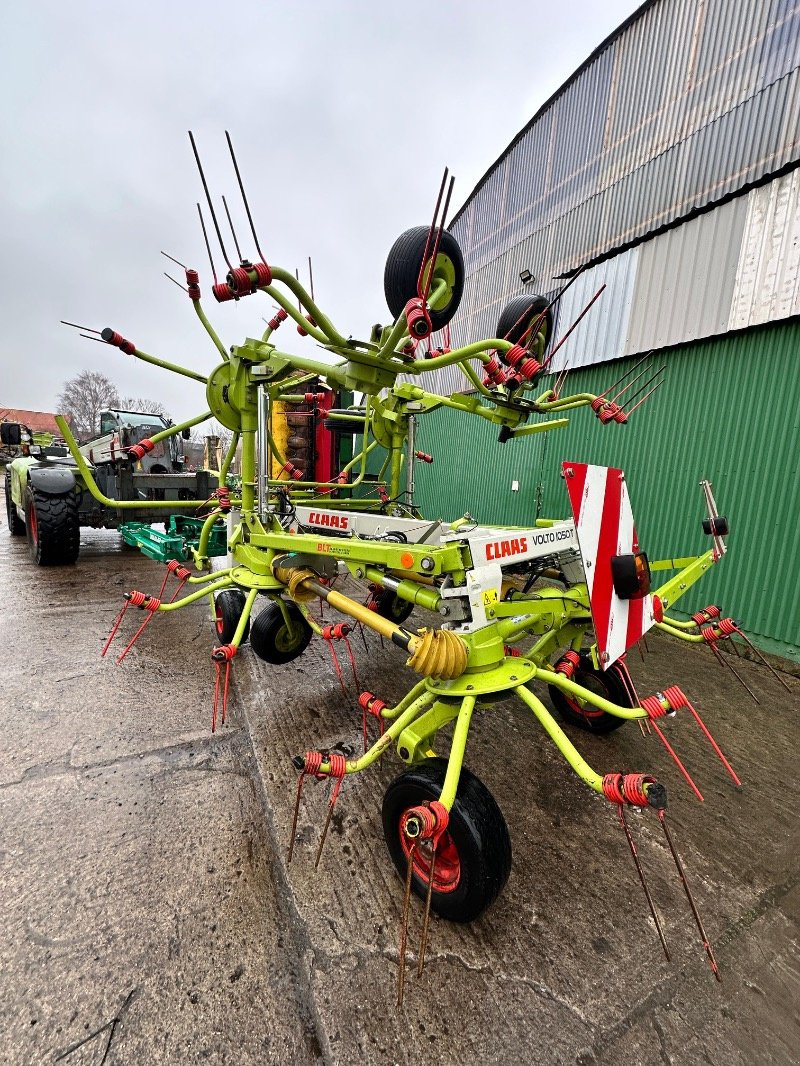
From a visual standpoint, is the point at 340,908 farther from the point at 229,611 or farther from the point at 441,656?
the point at 229,611

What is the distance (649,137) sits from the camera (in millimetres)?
6141

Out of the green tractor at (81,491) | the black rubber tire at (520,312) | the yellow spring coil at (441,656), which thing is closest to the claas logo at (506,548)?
the yellow spring coil at (441,656)

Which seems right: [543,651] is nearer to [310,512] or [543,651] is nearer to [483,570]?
[483,570]

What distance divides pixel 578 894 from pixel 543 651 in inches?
43.7

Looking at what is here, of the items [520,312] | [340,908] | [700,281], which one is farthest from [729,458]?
[340,908]

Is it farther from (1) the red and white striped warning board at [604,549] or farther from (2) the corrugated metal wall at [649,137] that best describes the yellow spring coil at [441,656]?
(2) the corrugated metal wall at [649,137]

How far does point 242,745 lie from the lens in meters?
2.64

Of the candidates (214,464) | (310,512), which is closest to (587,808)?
(310,512)

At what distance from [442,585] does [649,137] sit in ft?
24.5

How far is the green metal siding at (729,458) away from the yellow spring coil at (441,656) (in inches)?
155

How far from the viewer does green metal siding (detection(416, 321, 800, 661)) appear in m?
4.10

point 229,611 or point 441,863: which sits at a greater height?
point 229,611

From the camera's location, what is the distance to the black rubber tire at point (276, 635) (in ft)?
10.9

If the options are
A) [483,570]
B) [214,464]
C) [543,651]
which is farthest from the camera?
[214,464]
